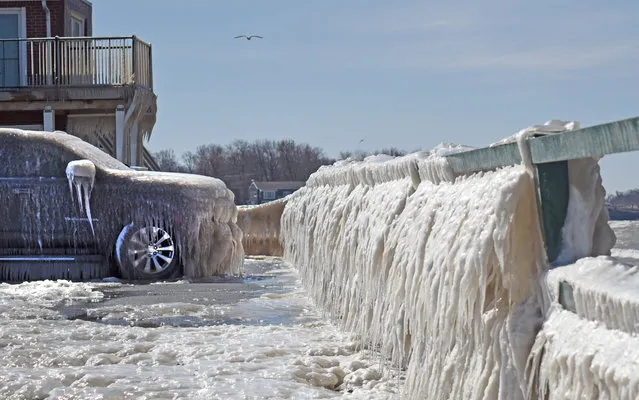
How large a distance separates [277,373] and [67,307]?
416cm

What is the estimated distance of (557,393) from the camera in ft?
8.12

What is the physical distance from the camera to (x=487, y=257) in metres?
3.12

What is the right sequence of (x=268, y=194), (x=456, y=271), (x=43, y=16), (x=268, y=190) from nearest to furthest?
1. (x=456, y=271)
2. (x=43, y=16)
3. (x=268, y=194)
4. (x=268, y=190)

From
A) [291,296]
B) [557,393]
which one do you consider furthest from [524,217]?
[291,296]

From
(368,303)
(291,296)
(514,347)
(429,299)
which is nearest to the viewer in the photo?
(514,347)

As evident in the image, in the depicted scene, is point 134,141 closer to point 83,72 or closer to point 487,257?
point 83,72

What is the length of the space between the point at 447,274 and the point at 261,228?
43.2 feet

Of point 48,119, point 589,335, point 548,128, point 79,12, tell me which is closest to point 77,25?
point 79,12

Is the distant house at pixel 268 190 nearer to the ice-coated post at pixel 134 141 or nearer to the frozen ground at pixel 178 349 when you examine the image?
the ice-coated post at pixel 134 141

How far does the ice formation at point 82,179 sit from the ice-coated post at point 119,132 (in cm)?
1080

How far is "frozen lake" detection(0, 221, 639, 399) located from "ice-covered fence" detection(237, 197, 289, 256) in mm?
5733

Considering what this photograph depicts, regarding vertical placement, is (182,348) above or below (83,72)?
below

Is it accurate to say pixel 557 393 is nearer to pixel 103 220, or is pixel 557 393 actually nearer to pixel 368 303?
pixel 368 303

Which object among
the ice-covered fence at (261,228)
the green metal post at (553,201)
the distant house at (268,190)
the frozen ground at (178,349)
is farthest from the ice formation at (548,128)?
the distant house at (268,190)
